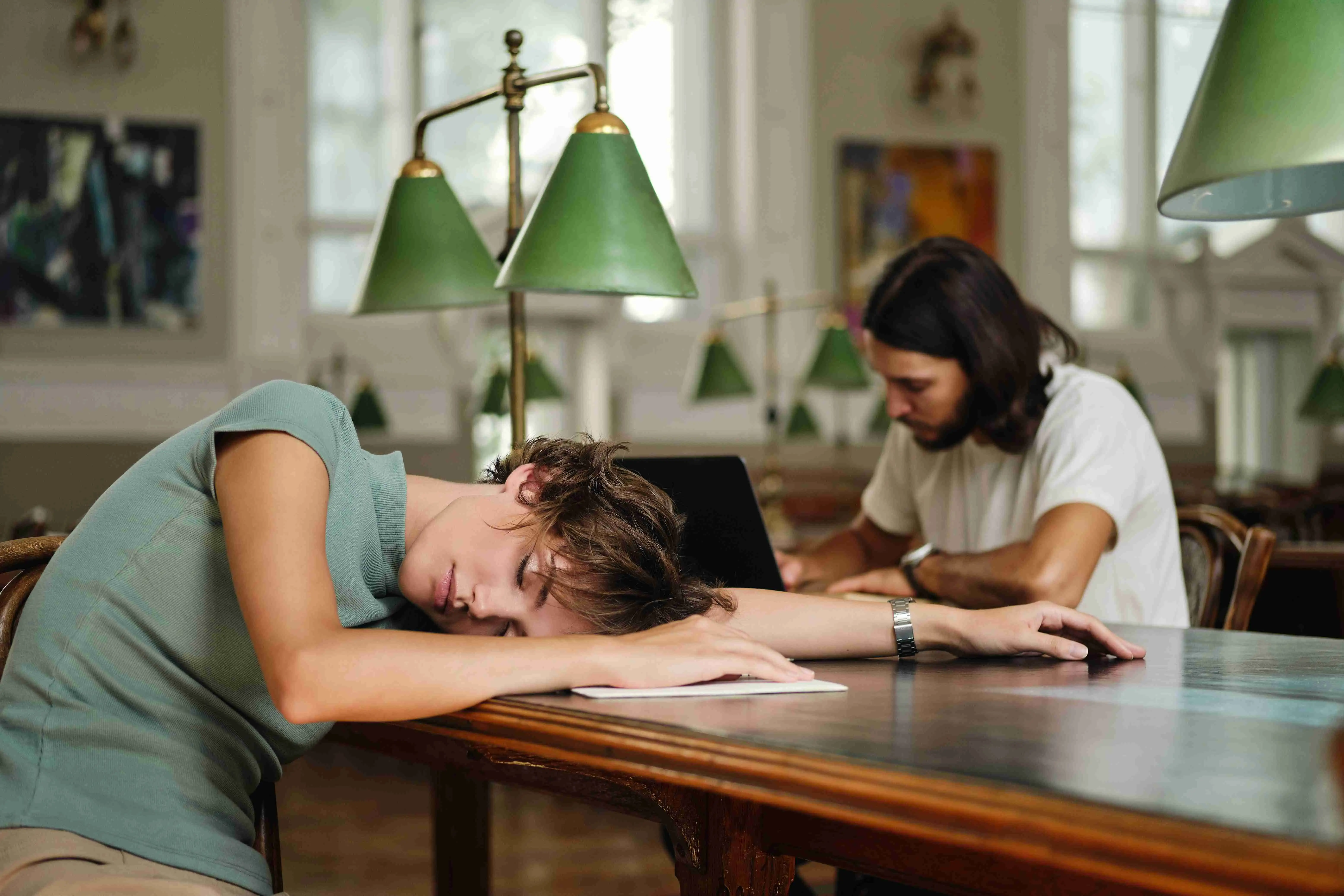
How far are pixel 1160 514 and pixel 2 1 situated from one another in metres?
8.45

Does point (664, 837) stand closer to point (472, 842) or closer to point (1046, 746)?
point (472, 842)

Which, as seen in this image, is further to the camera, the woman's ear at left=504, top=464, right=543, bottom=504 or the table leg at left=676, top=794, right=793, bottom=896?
the woman's ear at left=504, top=464, right=543, bottom=504

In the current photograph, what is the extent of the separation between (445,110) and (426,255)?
351 millimetres

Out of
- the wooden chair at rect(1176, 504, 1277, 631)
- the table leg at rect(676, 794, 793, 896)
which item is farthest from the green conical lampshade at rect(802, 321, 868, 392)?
the table leg at rect(676, 794, 793, 896)

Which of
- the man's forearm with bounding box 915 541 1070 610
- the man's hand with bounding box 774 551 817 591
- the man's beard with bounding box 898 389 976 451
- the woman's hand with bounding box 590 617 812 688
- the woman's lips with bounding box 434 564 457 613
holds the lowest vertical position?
the man's hand with bounding box 774 551 817 591

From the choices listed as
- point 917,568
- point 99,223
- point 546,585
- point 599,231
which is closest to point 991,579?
point 917,568

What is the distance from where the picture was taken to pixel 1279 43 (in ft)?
3.98

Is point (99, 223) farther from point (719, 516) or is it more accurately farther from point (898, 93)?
point (719, 516)

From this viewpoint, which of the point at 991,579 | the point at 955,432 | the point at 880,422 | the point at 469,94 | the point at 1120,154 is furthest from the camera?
the point at 1120,154

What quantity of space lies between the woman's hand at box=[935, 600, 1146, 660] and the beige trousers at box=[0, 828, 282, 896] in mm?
942

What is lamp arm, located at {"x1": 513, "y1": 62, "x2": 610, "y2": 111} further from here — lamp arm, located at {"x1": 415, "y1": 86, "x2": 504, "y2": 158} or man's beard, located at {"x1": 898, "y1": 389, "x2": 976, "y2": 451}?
man's beard, located at {"x1": 898, "y1": 389, "x2": 976, "y2": 451}

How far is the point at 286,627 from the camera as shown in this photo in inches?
50.4

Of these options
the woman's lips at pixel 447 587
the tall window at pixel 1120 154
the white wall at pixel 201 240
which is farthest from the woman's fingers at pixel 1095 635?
the tall window at pixel 1120 154

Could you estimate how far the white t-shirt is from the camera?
8.08 feet
